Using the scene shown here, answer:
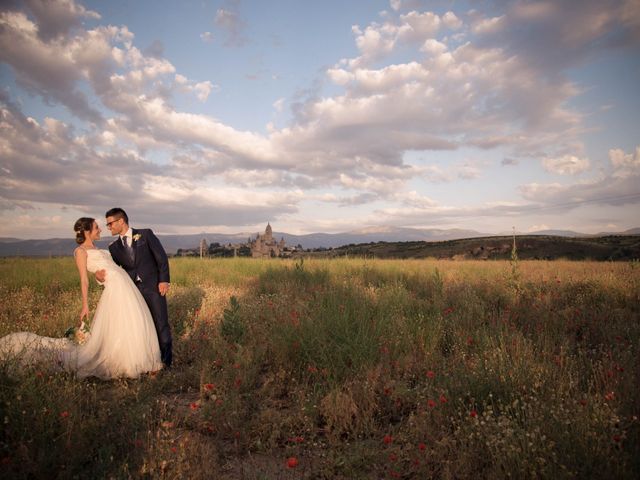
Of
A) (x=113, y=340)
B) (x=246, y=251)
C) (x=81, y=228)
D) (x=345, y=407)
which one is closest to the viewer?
(x=345, y=407)

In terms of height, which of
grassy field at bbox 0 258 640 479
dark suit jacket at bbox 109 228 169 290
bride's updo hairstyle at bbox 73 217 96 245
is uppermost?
bride's updo hairstyle at bbox 73 217 96 245

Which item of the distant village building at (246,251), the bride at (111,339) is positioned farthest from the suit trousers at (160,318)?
the distant village building at (246,251)

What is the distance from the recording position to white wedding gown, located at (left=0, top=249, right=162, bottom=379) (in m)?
4.87

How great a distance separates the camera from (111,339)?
16.6ft

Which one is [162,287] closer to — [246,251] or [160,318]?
[160,318]

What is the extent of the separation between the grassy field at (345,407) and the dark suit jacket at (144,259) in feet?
4.64

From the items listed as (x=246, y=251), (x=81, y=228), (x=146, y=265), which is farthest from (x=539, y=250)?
(x=81, y=228)

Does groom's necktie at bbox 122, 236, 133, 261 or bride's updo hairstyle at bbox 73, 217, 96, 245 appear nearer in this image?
bride's updo hairstyle at bbox 73, 217, 96, 245

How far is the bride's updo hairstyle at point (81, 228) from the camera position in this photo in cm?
538

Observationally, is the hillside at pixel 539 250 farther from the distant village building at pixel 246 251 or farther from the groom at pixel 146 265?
the groom at pixel 146 265

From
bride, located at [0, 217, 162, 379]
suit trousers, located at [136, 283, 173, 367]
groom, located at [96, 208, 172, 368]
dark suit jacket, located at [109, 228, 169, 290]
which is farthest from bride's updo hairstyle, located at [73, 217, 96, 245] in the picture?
suit trousers, located at [136, 283, 173, 367]

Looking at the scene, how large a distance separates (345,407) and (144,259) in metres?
4.10

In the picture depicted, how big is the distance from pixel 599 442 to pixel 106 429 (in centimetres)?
421

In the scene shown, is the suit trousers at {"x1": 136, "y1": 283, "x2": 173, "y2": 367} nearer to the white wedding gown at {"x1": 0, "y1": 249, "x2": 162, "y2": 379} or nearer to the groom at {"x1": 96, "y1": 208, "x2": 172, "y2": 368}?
the groom at {"x1": 96, "y1": 208, "x2": 172, "y2": 368}
